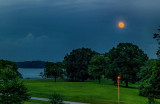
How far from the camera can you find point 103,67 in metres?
75.1

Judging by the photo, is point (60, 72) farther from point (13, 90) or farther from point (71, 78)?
point (13, 90)

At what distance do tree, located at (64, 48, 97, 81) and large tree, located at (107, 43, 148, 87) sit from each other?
2301 centimetres

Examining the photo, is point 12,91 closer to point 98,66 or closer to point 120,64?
point 120,64

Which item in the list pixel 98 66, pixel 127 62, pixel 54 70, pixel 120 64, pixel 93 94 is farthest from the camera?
pixel 54 70

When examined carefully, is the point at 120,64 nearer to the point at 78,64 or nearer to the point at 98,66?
the point at 98,66

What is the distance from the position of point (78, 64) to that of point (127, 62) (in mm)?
32422

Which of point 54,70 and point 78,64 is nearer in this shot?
point 54,70

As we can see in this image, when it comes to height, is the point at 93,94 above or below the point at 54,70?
below

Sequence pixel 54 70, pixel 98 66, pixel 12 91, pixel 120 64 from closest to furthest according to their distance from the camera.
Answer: pixel 12 91 → pixel 120 64 → pixel 98 66 → pixel 54 70

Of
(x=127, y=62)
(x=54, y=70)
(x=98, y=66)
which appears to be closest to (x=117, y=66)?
(x=127, y=62)

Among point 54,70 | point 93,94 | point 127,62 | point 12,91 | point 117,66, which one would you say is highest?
point 127,62

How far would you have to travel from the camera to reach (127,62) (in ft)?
205

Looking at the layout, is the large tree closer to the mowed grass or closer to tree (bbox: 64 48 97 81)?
the mowed grass

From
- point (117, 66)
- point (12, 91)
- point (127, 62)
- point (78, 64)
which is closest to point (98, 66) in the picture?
point (117, 66)
